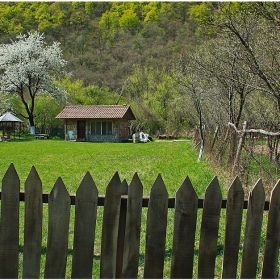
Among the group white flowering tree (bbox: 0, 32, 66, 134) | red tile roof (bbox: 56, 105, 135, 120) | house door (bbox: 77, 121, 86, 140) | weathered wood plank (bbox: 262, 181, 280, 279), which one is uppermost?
white flowering tree (bbox: 0, 32, 66, 134)

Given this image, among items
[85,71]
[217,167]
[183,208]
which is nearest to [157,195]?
[183,208]

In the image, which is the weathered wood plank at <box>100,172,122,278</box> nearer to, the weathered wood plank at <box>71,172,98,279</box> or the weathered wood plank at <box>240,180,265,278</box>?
the weathered wood plank at <box>71,172,98,279</box>

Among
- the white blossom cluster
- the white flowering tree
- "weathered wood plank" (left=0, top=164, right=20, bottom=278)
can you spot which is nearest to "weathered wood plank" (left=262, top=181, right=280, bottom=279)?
"weathered wood plank" (left=0, top=164, right=20, bottom=278)

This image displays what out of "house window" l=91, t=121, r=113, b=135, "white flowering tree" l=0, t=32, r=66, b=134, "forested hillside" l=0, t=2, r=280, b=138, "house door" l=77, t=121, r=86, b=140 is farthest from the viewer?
"white flowering tree" l=0, t=32, r=66, b=134

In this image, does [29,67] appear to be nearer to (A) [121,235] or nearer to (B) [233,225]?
(A) [121,235]

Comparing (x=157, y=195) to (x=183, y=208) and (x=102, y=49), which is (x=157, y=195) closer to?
(x=183, y=208)

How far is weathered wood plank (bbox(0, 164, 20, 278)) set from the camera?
9.08 feet

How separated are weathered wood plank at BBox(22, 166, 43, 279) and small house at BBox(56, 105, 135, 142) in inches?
1156

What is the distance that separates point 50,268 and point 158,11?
195 ft

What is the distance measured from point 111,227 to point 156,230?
1.17 feet

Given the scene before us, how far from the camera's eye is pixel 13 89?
36.3 metres

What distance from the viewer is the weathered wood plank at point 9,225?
2.77 meters

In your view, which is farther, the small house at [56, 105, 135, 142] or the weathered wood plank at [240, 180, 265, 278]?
the small house at [56, 105, 135, 142]

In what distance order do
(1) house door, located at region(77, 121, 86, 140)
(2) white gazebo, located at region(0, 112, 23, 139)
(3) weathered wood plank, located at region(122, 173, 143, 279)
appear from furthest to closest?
1. (1) house door, located at region(77, 121, 86, 140)
2. (2) white gazebo, located at region(0, 112, 23, 139)
3. (3) weathered wood plank, located at region(122, 173, 143, 279)
